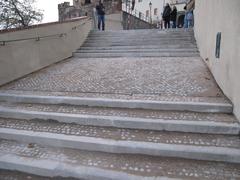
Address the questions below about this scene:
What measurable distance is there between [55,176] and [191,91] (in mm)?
2530

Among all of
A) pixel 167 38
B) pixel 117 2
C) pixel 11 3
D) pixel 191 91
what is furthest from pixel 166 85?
pixel 117 2

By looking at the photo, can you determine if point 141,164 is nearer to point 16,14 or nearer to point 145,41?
point 145,41

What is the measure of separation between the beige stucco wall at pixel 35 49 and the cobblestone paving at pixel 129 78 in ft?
0.82

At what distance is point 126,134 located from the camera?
300cm

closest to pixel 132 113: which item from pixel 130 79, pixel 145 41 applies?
pixel 130 79

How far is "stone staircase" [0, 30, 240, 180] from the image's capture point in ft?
8.29

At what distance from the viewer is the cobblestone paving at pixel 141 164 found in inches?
93.4

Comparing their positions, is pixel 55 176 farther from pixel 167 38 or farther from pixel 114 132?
pixel 167 38

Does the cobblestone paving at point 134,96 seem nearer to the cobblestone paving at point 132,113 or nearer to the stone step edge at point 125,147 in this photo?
the cobblestone paving at point 132,113

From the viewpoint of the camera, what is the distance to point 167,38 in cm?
838

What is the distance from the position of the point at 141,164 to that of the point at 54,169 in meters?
0.98

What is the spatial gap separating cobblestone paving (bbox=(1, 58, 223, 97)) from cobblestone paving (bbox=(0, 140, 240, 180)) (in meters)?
1.42

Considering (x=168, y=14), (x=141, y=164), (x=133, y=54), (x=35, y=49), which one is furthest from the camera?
(x=168, y=14)

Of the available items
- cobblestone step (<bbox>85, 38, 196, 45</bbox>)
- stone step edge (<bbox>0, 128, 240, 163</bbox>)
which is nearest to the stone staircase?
stone step edge (<bbox>0, 128, 240, 163</bbox>)
